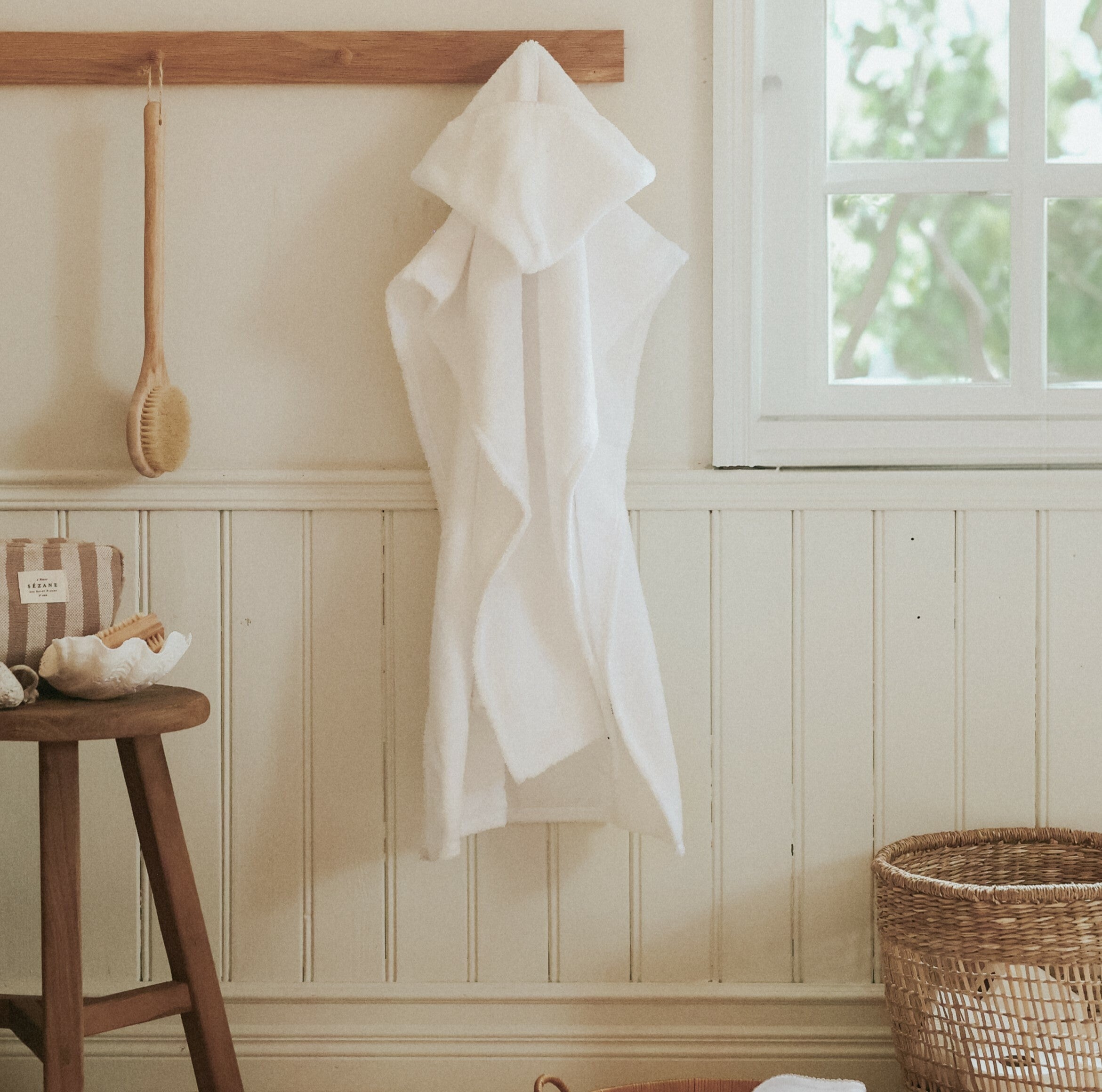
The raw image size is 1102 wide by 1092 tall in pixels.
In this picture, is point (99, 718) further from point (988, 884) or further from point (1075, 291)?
point (1075, 291)

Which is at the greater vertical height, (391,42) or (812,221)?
(391,42)

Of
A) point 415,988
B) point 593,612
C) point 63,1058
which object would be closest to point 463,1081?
point 415,988

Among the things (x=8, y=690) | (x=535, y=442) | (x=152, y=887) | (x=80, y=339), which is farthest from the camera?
(x=80, y=339)

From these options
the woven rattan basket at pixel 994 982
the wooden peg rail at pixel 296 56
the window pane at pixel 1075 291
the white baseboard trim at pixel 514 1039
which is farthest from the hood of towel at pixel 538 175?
the white baseboard trim at pixel 514 1039

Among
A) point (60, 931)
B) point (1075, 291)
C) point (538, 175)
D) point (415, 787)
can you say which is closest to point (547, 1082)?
point (415, 787)

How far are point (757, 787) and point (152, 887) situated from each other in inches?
29.0

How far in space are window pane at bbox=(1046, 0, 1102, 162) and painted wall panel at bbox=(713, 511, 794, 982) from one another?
0.73 metres

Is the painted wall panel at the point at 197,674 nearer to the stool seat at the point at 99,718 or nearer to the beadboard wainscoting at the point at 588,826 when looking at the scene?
the beadboard wainscoting at the point at 588,826

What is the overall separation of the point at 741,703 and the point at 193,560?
2.42 feet

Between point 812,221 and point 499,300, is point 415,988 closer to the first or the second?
point 499,300

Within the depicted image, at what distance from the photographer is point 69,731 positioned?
969 mm

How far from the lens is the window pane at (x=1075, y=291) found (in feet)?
4.47

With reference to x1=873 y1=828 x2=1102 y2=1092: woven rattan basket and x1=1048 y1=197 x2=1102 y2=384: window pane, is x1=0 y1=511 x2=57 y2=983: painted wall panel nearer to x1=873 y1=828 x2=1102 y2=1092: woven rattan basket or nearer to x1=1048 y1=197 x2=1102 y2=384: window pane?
x1=873 y1=828 x2=1102 y2=1092: woven rattan basket

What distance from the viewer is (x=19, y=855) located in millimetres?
1326
